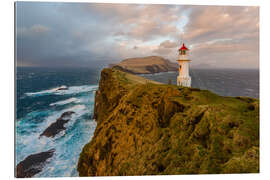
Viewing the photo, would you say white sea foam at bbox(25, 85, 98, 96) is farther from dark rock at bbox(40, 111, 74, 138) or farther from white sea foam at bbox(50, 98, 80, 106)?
dark rock at bbox(40, 111, 74, 138)

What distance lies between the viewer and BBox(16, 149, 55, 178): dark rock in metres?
5.38

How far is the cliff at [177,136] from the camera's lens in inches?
158

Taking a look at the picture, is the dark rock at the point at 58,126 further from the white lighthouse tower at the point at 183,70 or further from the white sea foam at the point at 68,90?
the white lighthouse tower at the point at 183,70

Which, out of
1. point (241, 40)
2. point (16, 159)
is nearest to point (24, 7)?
point (16, 159)

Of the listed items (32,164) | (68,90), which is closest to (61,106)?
(68,90)

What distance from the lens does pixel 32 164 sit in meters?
6.54

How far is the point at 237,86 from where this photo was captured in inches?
279

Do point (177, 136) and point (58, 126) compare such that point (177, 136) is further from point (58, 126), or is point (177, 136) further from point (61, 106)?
point (61, 106)

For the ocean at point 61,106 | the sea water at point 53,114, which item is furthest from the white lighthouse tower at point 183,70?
the sea water at point 53,114

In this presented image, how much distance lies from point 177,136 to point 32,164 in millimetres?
6915

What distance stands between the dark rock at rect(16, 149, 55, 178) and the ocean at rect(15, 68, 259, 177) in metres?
0.24
